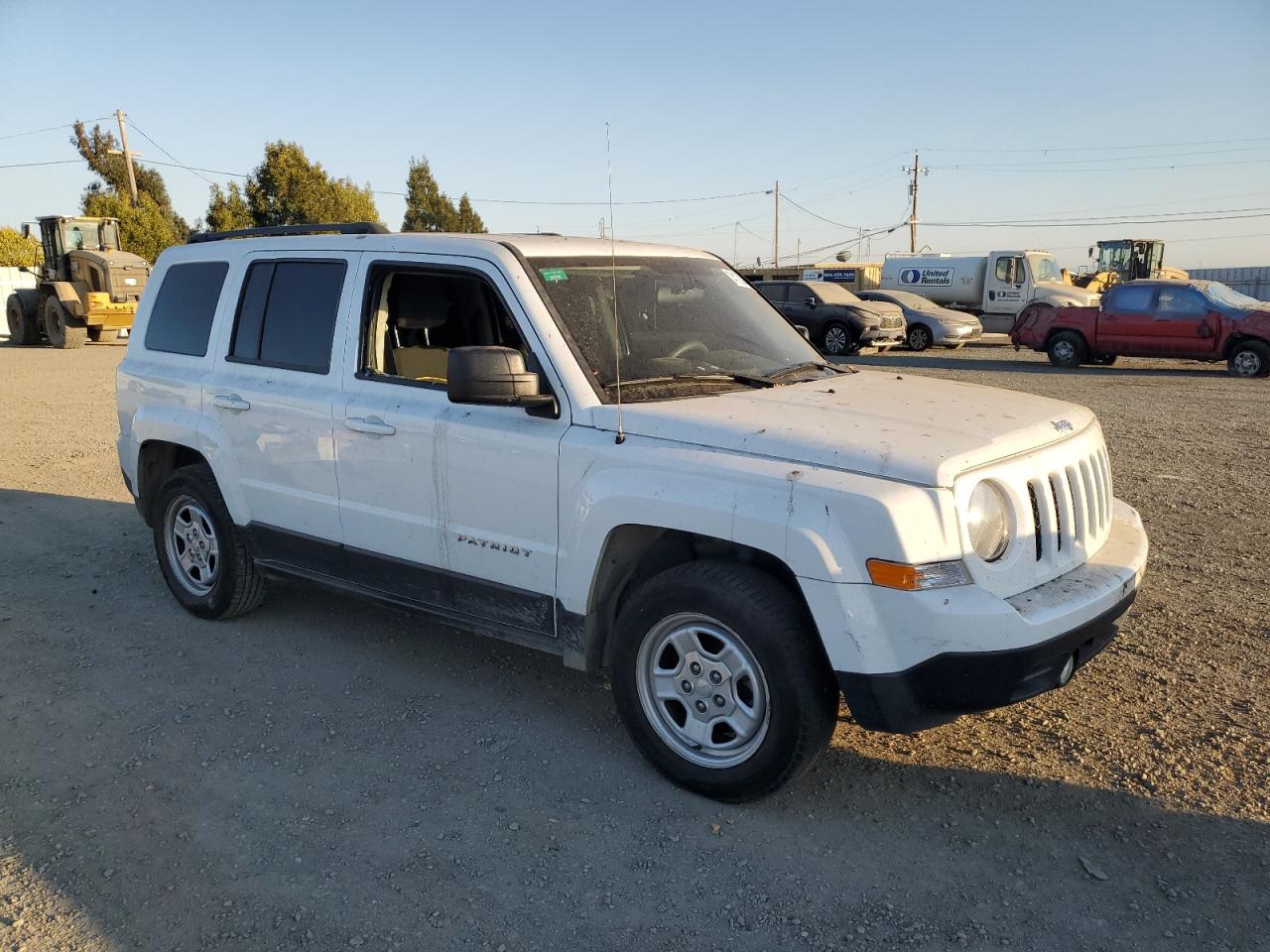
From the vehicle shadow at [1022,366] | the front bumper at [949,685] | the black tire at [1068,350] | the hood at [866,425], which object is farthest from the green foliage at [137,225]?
the front bumper at [949,685]

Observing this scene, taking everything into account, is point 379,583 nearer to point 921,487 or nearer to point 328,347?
point 328,347

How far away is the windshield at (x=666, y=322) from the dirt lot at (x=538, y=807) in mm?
1533

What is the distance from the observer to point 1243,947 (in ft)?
9.06

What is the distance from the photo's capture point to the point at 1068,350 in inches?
764

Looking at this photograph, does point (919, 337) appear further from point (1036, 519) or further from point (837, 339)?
point (1036, 519)

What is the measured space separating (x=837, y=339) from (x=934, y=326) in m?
2.97

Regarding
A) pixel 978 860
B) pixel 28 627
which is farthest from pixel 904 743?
pixel 28 627

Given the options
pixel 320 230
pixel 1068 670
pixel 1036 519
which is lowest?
pixel 1068 670

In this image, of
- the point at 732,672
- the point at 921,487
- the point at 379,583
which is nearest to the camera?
the point at 921,487

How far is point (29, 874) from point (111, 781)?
59 cm

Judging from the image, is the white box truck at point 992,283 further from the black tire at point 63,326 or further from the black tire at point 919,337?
the black tire at point 63,326

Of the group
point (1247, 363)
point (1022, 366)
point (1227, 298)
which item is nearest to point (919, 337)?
point (1022, 366)

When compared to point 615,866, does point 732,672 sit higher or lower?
higher

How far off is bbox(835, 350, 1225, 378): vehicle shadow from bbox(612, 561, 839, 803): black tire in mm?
15532
